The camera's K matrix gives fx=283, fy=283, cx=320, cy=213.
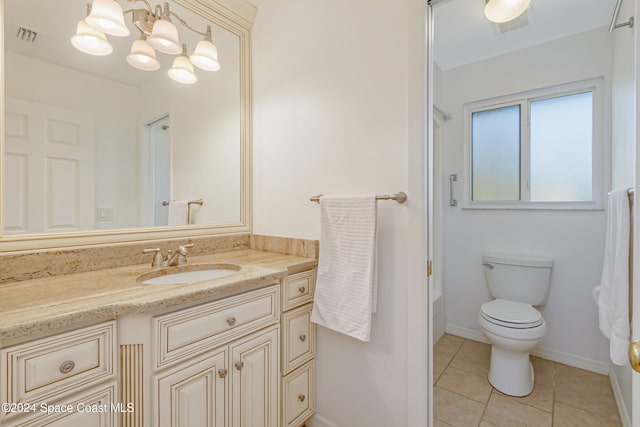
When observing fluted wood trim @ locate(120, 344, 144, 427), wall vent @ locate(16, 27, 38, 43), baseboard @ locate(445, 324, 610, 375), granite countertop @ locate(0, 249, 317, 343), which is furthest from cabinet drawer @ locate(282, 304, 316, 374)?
baseboard @ locate(445, 324, 610, 375)

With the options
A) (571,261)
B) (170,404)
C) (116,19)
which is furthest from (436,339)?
(116,19)

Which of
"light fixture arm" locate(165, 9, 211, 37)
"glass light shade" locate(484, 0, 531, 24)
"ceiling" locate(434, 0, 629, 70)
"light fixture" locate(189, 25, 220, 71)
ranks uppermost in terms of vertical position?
"ceiling" locate(434, 0, 629, 70)

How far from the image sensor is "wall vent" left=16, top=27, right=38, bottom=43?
105 cm

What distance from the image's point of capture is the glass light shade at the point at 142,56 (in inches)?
52.1

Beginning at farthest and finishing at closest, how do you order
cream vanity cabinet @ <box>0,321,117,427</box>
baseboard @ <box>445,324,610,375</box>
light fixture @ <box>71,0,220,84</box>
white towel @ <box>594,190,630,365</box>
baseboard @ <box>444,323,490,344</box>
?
baseboard @ <box>444,323,490,344</box>
baseboard @ <box>445,324,610,375</box>
light fixture @ <box>71,0,220,84</box>
white towel @ <box>594,190,630,365</box>
cream vanity cabinet @ <box>0,321,117,427</box>

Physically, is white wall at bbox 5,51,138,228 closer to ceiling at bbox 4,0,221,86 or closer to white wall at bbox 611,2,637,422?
ceiling at bbox 4,0,221,86

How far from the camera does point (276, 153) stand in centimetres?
164

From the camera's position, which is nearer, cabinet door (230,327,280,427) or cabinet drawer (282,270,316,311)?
cabinet door (230,327,280,427)

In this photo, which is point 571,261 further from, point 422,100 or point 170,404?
point 170,404

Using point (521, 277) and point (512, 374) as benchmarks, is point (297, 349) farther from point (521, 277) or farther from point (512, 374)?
point (521, 277)

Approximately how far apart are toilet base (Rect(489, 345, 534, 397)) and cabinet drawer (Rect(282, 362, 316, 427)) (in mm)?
1197

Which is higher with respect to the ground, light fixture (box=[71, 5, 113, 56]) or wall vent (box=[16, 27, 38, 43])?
light fixture (box=[71, 5, 113, 56])

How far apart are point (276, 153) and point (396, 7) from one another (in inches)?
35.2

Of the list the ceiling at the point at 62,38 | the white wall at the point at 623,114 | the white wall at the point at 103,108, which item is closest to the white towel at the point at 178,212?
the white wall at the point at 103,108
